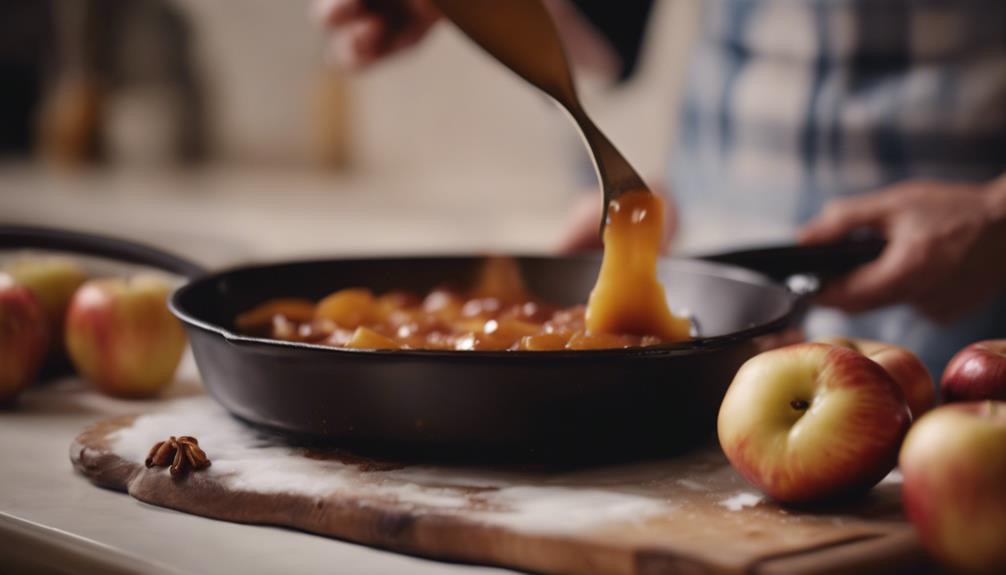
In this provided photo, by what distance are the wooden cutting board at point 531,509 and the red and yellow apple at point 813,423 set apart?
27 millimetres

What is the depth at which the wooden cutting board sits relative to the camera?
0.69 m

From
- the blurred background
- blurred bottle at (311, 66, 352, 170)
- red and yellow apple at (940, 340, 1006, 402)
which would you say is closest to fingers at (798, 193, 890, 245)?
red and yellow apple at (940, 340, 1006, 402)

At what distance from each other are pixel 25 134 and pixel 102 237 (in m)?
4.85

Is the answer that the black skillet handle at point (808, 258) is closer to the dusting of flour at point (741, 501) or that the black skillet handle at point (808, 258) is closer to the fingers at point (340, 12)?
the dusting of flour at point (741, 501)

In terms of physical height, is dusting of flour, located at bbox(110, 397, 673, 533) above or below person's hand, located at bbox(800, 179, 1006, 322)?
below

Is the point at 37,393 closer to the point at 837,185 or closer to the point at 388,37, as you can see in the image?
the point at 388,37

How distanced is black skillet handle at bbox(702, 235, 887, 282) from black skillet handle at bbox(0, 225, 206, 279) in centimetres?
60

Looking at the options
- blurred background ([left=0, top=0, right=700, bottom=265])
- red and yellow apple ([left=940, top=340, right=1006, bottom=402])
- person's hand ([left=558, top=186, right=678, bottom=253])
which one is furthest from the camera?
blurred background ([left=0, top=0, right=700, bottom=265])

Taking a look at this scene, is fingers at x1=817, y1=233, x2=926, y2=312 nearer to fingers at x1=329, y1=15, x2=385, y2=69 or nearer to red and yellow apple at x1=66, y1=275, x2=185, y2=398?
fingers at x1=329, y1=15, x2=385, y2=69

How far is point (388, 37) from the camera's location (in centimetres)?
142

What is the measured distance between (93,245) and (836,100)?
1.13m

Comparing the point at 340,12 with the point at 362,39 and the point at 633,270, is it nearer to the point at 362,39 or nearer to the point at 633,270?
the point at 362,39

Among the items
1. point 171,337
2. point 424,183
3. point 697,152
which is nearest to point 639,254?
point 171,337

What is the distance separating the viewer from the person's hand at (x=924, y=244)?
1346mm
